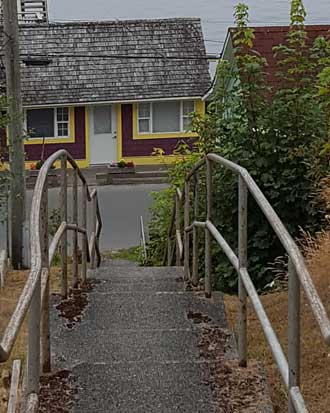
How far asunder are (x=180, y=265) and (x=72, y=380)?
13.7 ft

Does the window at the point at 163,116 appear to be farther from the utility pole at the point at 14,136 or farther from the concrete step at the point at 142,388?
the concrete step at the point at 142,388

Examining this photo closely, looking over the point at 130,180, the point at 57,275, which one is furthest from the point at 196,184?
the point at 130,180

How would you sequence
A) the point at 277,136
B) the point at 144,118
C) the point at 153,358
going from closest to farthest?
the point at 153,358 → the point at 277,136 → the point at 144,118

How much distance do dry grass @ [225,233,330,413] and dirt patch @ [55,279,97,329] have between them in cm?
98

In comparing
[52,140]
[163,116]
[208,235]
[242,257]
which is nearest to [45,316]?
[242,257]

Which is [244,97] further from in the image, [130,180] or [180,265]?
[130,180]

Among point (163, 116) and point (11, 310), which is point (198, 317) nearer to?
point (11, 310)

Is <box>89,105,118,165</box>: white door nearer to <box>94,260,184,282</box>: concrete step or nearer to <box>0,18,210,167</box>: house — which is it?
<box>0,18,210,167</box>: house

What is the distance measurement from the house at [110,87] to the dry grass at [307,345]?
A: 22.9 m

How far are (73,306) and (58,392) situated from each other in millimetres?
1770

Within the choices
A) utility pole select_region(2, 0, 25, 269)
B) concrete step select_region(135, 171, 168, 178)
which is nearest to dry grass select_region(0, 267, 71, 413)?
utility pole select_region(2, 0, 25, 269)

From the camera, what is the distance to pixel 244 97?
9016 mm

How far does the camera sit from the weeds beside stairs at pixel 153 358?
13.9 ft

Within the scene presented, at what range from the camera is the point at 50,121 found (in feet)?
99.2
